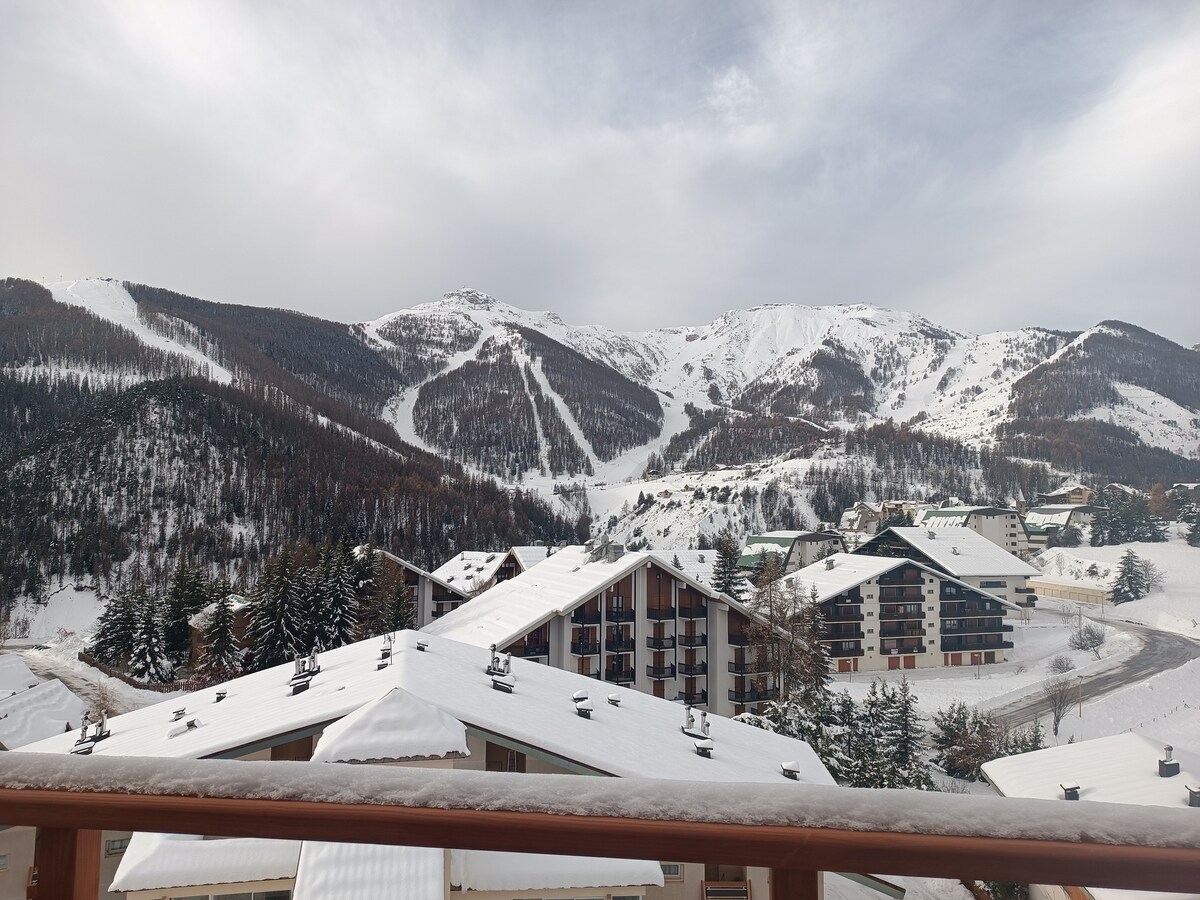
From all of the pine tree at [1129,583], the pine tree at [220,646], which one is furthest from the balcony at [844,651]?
the pine tree at [1129,583]

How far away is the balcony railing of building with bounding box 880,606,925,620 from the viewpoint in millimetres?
37250

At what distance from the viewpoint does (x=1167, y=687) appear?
1165 inches

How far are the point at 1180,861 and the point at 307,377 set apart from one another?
193 meters

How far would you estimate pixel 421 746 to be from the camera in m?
7.47

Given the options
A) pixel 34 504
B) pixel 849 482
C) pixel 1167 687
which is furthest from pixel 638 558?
pixel 849 482

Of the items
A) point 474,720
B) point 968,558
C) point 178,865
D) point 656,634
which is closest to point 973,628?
point 968,558

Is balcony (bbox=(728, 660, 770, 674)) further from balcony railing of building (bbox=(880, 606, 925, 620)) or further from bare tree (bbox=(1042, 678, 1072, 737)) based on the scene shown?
balcony railing of building (bbox=(880, 606, 925, 620))

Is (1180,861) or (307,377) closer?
(1180,861)

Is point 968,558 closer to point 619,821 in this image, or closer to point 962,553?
point 962,553

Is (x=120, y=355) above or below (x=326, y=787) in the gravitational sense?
above

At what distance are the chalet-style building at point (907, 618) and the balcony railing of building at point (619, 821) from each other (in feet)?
124

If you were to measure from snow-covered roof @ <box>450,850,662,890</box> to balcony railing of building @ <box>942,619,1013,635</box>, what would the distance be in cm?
4116

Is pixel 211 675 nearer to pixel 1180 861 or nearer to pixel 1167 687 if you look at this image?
pixel 1180 861

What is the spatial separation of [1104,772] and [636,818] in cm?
1576
